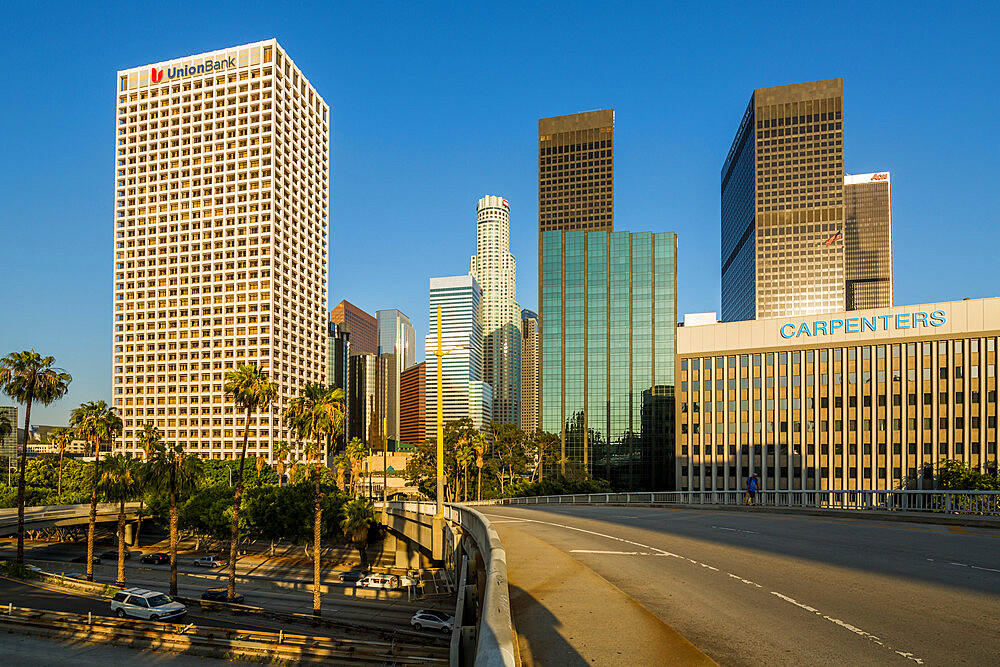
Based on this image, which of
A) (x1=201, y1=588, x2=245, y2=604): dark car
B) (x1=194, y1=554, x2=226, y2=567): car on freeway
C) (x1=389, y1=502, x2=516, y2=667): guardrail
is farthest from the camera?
(x1=194, y1=554, x2=226, y2=567): car on freeway

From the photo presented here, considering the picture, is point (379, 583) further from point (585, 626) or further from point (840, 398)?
point (840, 398)

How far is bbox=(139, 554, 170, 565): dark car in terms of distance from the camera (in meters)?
74.1

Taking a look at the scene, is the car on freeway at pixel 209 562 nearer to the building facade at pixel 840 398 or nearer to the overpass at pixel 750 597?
the overpass at pixel 750 597

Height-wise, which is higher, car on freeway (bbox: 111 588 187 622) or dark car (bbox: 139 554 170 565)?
car on freeway (bbox: 111 588 187 622)

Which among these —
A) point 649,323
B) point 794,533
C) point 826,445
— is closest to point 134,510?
point 794,533

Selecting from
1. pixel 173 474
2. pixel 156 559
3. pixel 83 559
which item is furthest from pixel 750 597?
pixel 83 559

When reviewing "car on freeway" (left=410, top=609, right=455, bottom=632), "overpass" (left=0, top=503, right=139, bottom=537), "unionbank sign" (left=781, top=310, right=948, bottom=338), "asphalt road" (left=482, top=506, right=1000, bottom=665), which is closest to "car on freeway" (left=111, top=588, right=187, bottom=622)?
"car on freeway" (left=410, top=609, right=455, bottom=632)

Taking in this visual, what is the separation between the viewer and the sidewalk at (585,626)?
7555 millimetres

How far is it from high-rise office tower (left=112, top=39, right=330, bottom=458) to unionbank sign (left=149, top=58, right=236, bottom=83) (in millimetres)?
249

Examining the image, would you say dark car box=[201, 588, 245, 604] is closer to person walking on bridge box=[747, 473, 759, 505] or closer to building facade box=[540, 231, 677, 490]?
person walking on bridge box=[747, 473, 759, 505]

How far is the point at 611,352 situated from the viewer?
168875mm

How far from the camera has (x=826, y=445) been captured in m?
91.2

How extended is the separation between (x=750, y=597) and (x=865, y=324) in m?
92.1

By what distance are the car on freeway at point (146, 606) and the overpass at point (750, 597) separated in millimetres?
29596
